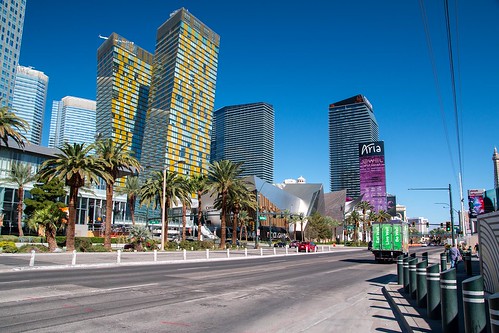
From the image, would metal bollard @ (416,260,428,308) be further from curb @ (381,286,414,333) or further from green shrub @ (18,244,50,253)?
green shrub @ (18,244,50,253)

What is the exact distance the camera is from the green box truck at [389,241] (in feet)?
110

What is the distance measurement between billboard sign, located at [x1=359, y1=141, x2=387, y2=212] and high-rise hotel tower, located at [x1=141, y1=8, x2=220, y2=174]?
2682 inches

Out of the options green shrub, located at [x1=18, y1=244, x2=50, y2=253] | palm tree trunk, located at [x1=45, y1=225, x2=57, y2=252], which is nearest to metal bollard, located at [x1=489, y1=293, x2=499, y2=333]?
green shrub, located at [x1=18, y1=244, x2=50, y2=253]

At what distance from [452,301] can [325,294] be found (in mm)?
7073

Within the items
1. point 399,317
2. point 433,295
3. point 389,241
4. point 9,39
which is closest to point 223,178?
point 389,241

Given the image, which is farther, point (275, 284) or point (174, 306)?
point (275, 284)

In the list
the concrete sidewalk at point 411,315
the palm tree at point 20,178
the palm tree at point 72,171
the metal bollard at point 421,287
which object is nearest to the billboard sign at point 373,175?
the palm tree at point 20,178

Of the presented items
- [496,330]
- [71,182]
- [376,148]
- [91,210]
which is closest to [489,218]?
[496,330]

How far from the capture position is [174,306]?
10.4m

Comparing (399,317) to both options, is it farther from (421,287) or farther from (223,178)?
(223,178)

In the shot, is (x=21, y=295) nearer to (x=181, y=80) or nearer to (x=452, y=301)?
(x=452, y=301)

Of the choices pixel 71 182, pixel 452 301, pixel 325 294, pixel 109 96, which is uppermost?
pixel 109 96

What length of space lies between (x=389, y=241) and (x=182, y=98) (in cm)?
14793

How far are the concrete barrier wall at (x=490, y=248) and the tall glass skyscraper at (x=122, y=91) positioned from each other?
172 metres
